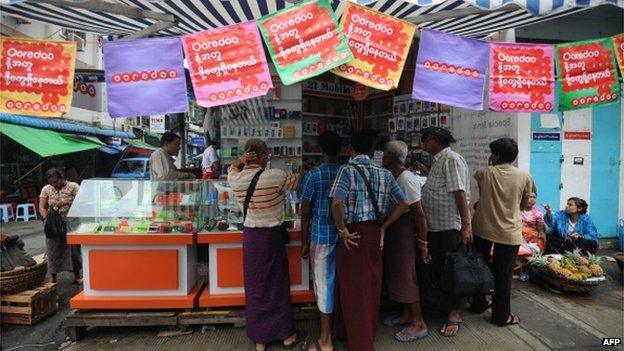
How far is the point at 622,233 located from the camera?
19.9 ft

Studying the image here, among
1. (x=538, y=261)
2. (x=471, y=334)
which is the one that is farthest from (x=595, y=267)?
(x=471, y=334)

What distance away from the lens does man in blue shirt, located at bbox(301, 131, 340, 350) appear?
311cm

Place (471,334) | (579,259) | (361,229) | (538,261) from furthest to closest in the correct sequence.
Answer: (538,261) < (579,259) < (471,334) < (361,229)

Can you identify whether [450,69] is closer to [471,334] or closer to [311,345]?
[471,334]

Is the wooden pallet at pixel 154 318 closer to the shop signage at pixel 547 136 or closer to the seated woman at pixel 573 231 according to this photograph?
the seated woman at pixel 573 231

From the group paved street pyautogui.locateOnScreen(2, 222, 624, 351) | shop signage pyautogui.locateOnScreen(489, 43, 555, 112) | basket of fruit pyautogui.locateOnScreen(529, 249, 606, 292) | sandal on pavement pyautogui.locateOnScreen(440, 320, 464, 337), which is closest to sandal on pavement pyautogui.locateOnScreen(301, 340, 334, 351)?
paved street pyautogui.locateOnScreen(2, 222, 624, 351)

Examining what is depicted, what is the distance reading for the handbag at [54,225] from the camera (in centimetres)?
483

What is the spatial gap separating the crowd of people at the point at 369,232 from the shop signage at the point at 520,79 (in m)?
0.37

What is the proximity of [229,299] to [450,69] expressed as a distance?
2.87 meters

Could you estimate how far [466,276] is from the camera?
326 centimetres

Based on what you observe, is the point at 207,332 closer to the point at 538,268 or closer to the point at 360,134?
the point at 360,134

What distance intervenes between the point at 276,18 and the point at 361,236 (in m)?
1.78

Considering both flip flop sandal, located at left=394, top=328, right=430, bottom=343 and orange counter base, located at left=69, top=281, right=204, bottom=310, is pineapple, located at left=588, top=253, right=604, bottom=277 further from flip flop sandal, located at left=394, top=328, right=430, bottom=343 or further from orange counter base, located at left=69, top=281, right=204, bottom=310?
orange counter base, located at left=69, top=281, right=204, bottom=310

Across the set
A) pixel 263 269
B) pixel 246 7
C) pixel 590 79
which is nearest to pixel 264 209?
pixel 263 269
